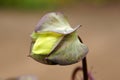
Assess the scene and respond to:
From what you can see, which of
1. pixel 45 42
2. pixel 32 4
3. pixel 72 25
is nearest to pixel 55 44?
pixel 45 42

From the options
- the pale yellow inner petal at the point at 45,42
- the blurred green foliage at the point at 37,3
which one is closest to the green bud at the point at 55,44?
the pale yellow inner petal at the point at 45,42

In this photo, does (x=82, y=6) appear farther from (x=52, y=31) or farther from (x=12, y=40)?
(x=52, y=31)

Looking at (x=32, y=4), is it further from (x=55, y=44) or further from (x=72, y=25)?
(x=55, y=44)

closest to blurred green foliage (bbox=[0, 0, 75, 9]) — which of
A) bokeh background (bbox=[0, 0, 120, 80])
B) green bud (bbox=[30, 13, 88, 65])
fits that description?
bokeh background (bbox=[0, 0, 120, 80])

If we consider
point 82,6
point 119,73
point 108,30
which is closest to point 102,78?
point 119,73

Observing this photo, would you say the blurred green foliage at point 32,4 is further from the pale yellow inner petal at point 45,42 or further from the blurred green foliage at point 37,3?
the pale yellow inner petal at point 45,42

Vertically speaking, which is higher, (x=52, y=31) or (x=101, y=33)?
(x=52, y=31)
